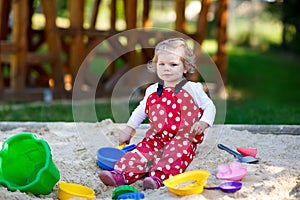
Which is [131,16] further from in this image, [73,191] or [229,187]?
[229,187]

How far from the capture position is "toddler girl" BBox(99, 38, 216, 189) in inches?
128

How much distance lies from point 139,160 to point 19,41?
156 inches

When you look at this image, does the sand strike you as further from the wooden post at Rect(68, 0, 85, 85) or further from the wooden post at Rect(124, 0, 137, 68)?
the wooden post at Rect(124, 0, 137, 68)

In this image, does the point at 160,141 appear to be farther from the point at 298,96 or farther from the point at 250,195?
the point at 298,96

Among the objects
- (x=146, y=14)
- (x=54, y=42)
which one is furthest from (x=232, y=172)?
(x=146, y=14)

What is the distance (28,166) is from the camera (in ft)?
10.1

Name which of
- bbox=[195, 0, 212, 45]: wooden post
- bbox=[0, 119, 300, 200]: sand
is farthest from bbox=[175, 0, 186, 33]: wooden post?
bbox=[0, 119, 300, 200]: sand

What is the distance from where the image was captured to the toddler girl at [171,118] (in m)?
3.24

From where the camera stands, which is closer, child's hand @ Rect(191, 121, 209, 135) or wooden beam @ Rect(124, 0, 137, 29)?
child's hand @ Rect(191, 121, 209, 135)

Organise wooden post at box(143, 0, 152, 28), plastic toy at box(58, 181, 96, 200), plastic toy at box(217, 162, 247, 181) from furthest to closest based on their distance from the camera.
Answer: wooden post at box(143, 0, 152, 28) → plastic toy at box(217, 162, 247, 181) → plastic toy at box(58, 181, 96, 200)

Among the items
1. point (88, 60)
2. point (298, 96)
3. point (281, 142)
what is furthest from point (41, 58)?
point (298, 96)

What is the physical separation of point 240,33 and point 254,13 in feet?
2.25

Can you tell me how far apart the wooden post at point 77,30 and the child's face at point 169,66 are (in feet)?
13.4

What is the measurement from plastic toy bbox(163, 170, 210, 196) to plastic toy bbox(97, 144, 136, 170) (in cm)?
56
